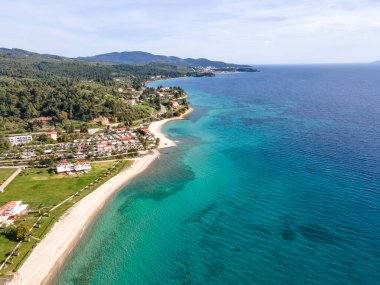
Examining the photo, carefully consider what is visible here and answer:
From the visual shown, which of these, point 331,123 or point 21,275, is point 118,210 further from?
point 331,123

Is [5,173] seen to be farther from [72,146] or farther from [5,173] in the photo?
[72,146]

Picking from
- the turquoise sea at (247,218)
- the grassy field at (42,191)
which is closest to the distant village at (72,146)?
the grassy field at (42,191)

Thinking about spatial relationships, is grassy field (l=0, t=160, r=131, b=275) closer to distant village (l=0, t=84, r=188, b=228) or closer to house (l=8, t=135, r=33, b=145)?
distant village (l=0, t=84, r=188, b=228)

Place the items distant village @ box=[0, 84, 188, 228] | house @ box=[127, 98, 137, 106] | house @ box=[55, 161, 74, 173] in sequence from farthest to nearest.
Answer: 1. house @ box=[127, 98, 137, 106]
2. distant village @ box=[0, 84, 188, 228]
3. house @ box=[55, 161, 74, 173]

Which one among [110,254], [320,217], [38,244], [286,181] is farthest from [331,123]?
[38,244]

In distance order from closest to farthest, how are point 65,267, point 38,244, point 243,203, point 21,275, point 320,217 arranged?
1. point 21,275
2. point 65,267
3. point 38,244
4. point 320,217
5. point 243,203

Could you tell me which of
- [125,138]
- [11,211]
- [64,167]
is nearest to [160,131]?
[125,138]

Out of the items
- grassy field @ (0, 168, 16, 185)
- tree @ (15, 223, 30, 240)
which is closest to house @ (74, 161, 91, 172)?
grassy field @ (0, 168, 16, 185)

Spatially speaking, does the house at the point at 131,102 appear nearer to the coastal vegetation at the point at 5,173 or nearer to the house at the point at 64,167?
the house at the point at 64,167
